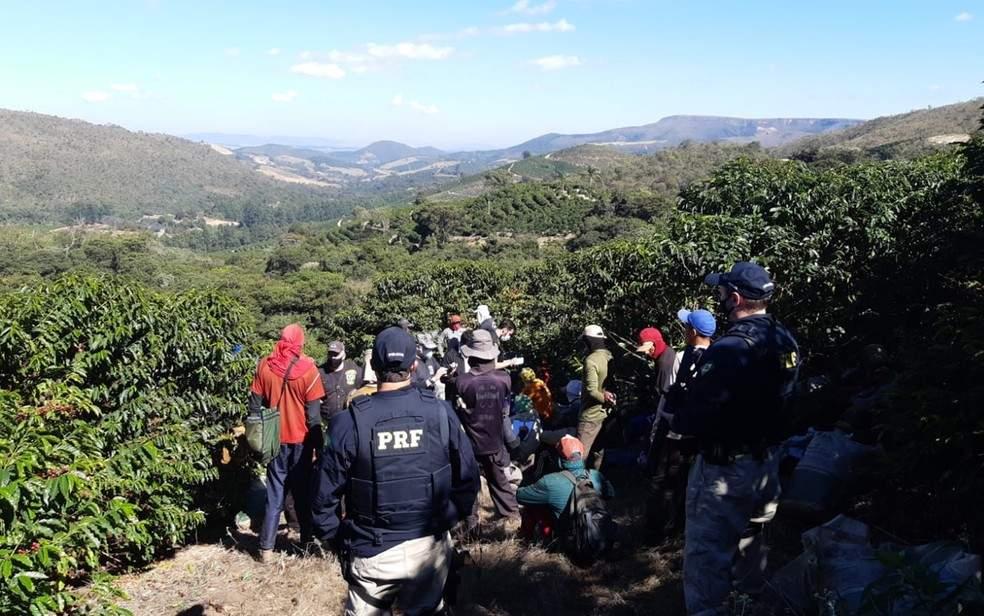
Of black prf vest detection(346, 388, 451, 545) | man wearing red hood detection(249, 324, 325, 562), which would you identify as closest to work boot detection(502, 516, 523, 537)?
man wearing red hood detection(249, 324, 325, 562)

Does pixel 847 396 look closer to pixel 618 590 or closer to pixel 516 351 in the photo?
pixel 618 590

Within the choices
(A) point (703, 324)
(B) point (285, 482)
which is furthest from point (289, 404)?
(A) point (703, 324)

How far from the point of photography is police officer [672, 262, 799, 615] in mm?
2908

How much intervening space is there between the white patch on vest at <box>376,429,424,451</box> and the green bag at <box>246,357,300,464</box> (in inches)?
77.4

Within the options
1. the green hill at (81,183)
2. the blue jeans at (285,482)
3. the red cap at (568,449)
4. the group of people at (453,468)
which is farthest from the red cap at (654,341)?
the green hill at (81,183)

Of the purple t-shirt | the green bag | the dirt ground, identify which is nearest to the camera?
the dirt ground

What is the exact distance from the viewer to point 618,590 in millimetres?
3947

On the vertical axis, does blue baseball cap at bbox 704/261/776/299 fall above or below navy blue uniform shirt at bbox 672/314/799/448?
above

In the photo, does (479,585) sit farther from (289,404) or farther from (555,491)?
(289,404)

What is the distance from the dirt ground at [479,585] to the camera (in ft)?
12.5

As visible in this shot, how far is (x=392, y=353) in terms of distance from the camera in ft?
8.80

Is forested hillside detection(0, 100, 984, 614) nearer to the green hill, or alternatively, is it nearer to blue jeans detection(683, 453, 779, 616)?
blue jeans detection(683, 453, 779, 616)

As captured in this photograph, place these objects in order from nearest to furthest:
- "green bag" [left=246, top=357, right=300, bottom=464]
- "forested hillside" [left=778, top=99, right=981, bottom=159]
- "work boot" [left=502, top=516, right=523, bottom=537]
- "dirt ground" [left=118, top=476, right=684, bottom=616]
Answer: "dirt ground" [left=118, top=476, right=684, bottom=616] → "green bag" [left=246, top=357, right=300, bottom=464] → "work boot" [left=502, top=516, right=523, bottom=537] → "forested hillside" [left=778, top=99, right=981, bottom=159]

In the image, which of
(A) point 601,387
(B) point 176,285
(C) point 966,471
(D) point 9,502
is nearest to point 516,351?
(A) point 601,387
